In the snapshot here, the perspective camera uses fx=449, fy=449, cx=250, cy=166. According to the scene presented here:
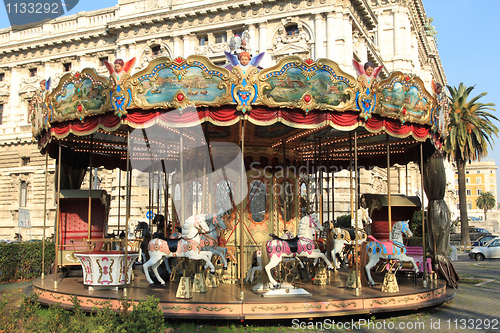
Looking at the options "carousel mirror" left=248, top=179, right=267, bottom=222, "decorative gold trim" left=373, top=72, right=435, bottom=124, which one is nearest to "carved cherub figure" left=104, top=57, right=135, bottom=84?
"carousel mirror" left=248, top=179, right=267, bottom=222

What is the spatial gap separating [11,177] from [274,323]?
4222 centimetres

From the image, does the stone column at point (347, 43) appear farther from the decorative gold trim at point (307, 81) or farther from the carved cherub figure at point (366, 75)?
the decorative gold trim at point (307, 81)

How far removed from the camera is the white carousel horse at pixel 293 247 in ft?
33.5

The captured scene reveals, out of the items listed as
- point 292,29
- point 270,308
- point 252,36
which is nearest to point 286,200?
point 270,308

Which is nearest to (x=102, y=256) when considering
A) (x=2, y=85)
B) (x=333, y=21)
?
(x=333, y=21)

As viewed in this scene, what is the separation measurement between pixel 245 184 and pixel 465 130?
1074 inches

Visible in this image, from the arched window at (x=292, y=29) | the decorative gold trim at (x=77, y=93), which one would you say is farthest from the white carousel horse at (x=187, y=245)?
the arched window at (x=292, y=29)

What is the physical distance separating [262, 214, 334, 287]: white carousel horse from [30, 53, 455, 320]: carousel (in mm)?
30

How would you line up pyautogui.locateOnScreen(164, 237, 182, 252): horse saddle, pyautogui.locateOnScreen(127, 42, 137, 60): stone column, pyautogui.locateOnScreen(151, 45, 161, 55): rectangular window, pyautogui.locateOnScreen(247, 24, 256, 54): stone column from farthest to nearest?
1. pyautogui.locateOnScreen(127, 42, 137, 60): stone column
2. pyautogui.locateOnScreen(151, 45, 161, 55): rectangular window
3. pyautogui.locateOnScreen(247, 24, 256, 54): stone column
4. pyautogui.locateOnScreen(164, 237, 182, 252): horse saddle

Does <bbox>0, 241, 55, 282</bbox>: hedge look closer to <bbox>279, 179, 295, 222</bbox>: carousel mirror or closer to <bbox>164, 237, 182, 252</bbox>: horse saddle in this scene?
<bbox>164, 237, 182, 252</bbox>: horse saddle

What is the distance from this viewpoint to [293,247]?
10508 mm

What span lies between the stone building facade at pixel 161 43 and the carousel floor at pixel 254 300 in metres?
22.5

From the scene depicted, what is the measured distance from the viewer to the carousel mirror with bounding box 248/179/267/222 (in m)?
13.0

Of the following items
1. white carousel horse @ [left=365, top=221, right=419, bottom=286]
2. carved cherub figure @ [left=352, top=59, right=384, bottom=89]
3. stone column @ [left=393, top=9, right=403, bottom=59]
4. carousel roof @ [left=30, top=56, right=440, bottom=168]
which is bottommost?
→ white carousel horse @ [left=365, top=221, right=419, bottom=286]
